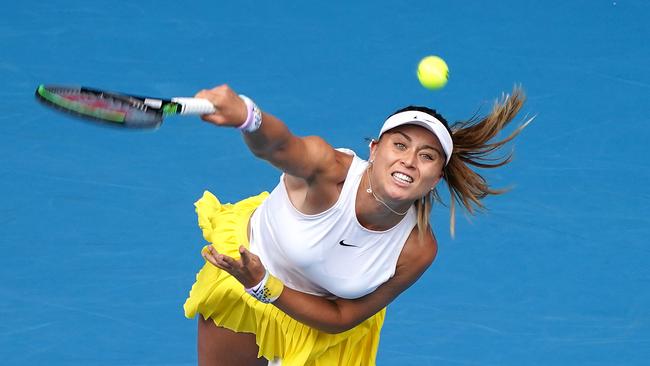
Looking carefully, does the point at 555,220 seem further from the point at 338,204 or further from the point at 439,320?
the point at 338,204

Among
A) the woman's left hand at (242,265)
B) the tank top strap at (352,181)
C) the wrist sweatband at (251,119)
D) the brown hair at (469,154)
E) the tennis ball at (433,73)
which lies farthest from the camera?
the tennis ball at (433,73)

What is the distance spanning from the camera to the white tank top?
4578 millimetres

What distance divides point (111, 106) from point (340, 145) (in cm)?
407

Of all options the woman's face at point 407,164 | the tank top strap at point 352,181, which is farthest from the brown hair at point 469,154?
the tank top strap at point 352,181

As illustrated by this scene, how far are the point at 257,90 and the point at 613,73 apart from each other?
237cm

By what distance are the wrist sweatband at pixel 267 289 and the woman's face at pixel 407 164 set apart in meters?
0.48

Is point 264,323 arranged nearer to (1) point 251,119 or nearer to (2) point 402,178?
(2) point 402,178

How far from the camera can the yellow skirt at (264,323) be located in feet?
16.3

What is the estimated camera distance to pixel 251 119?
150 inches

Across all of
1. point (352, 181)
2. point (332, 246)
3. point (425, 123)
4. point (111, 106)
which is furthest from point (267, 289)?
point (111, 106)

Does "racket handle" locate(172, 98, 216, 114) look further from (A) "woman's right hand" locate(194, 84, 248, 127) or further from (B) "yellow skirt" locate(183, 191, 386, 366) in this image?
(B) "yellow skirt" locate(183, 191, 386, 366)

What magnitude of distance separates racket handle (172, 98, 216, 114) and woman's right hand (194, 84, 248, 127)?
17 mm

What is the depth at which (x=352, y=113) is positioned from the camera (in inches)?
319

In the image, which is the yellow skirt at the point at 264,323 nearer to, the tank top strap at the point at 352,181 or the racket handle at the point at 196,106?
the tank top strap at the point at 352,181
